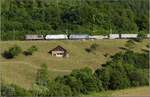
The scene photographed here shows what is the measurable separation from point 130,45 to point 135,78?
7350mm

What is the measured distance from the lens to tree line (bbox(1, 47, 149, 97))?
1469 cm

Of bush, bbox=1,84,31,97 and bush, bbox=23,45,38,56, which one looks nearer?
bush, bbox=1,84,31,97

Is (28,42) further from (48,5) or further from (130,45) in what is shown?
(48,5)

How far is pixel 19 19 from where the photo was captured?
92.6 ft

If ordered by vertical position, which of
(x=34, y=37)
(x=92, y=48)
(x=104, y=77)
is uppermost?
(x=34, y=37)

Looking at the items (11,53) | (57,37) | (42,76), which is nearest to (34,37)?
(57,37)

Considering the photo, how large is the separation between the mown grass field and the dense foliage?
281 centimetres

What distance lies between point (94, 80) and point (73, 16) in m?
13.6

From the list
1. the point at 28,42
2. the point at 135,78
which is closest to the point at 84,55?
the point at 28,42

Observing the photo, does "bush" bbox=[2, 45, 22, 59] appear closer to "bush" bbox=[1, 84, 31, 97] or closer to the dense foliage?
the dense foliage

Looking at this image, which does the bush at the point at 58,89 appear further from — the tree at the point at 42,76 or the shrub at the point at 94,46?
the shrub at the point at 94,46

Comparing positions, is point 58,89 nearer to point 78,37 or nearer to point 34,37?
point 34,37

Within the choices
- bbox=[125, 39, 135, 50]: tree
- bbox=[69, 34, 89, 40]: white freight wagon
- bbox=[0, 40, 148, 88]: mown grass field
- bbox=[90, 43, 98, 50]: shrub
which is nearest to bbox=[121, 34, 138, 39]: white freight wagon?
bbox=[0, 40, 148, 88]: mown grass field

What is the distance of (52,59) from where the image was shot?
21562 mm
